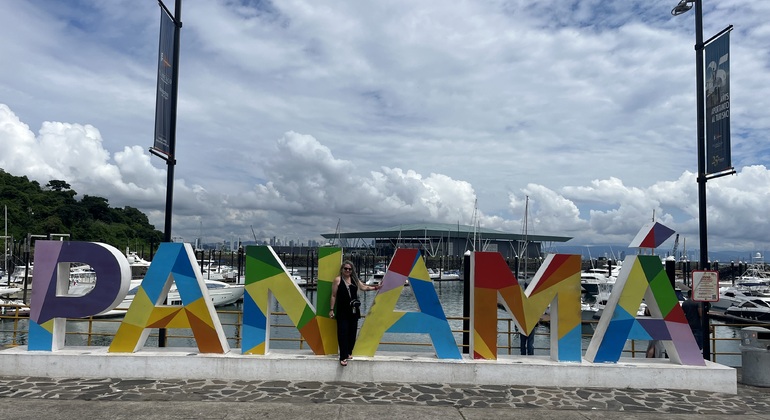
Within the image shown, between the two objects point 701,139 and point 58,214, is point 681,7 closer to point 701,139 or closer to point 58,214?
point 701,139

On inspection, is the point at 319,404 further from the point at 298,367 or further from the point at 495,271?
the point at 495,271

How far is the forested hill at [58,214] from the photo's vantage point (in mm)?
74938

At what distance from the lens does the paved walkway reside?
7.77 meters

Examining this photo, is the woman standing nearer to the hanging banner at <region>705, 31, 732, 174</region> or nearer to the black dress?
the black dress

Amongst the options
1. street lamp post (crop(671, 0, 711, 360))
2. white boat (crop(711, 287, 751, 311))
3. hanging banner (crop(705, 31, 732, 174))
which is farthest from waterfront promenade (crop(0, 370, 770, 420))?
white boat (crop(711, 287, 751, 311))

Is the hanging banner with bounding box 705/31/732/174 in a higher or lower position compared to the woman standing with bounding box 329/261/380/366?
higher

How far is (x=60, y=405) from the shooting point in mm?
7969

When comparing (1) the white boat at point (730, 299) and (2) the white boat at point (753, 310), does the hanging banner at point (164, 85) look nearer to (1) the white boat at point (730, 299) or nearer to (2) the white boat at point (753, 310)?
(2) the white boat at point (753, 310)

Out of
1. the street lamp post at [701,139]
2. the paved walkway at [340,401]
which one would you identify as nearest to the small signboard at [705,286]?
the street lamp post at [701,139]

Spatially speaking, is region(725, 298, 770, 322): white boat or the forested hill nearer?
region(725, 298, 770, 322): white boat

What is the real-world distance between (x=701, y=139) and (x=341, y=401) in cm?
923

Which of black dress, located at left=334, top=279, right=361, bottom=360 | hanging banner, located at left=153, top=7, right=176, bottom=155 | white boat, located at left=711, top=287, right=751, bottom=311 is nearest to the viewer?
black dress, located at left=334, top=279, right=361, bottom=360

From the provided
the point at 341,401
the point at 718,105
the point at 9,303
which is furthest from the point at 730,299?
the point at 9,303

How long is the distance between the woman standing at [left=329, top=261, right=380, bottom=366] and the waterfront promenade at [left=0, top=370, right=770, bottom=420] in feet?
2.14
